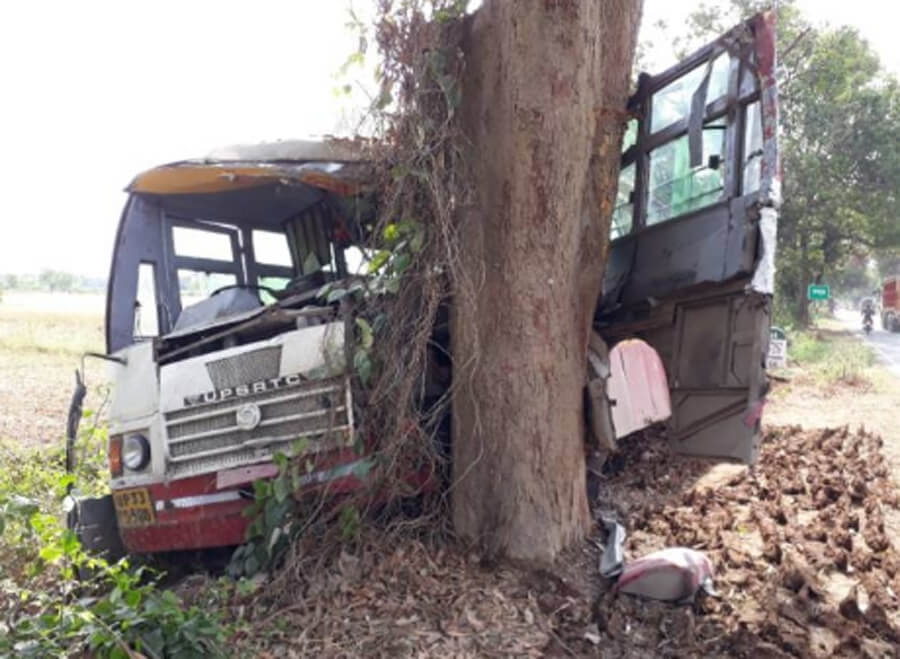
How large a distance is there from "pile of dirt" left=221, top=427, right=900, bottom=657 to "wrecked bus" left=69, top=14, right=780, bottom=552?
52 centimetres

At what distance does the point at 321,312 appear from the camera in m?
3.59

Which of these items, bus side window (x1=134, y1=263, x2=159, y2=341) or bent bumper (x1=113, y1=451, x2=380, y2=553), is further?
bus side window (x1=134, y1=263, x2=159, y2=341)

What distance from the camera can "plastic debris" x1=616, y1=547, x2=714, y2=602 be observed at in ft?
10.3

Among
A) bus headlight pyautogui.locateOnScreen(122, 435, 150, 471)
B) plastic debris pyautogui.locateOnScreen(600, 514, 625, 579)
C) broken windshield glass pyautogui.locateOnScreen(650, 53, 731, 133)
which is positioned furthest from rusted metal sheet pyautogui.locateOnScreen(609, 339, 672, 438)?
bus headlight pyautogui.locateOnScreen(122, 435, 150, 471)

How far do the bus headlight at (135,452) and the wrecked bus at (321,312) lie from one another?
1cm

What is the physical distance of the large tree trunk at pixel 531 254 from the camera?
10.9 ft

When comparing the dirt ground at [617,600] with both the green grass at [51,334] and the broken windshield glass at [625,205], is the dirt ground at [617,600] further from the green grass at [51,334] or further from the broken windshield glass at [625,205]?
the green grass at [51,334]

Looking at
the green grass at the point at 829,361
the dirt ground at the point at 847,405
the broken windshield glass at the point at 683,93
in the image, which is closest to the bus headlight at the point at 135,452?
the broken windshield glass at the point at 683,93

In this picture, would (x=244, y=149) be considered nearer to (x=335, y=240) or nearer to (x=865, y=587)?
(x=335, y=240)

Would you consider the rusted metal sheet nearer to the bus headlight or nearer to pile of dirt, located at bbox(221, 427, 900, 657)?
pile of dirt, located at bbox(221, 427, 900, 657)

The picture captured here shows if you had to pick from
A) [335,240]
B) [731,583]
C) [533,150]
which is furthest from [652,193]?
[731,583]

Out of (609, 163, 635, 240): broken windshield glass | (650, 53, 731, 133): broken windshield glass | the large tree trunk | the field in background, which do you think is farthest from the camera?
the field in background

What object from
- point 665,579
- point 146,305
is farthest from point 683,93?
point 146,305

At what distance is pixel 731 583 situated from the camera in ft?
11.0
